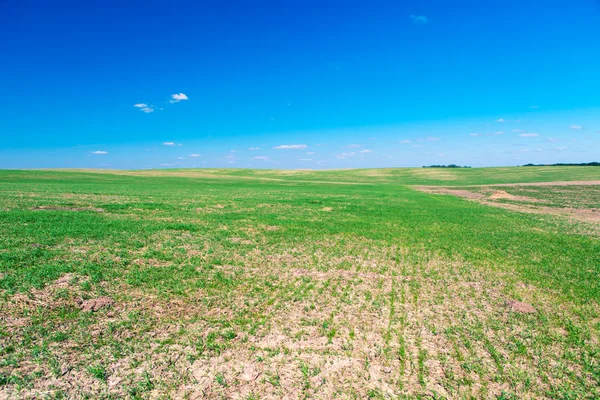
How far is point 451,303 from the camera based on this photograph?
350 inches

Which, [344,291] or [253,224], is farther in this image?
[253,224]

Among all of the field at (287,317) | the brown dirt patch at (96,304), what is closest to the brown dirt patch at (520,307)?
the field at (287,317)

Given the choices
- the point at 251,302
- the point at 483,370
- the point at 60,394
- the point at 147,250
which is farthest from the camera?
the point at 147,250

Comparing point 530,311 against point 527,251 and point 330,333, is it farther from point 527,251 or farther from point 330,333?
point 527,251

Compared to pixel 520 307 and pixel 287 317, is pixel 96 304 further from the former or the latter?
pixel 520 307

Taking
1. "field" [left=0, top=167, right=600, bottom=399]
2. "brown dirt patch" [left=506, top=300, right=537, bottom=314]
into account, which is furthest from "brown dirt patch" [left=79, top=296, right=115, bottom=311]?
"brown dirt patch" [left=506, top=300, right=537, bottom=314]

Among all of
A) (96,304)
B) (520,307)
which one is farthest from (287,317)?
(520,307)

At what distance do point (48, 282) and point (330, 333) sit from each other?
26.9 feet

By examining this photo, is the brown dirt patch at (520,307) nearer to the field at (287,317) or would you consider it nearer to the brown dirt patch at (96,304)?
the field at (287,317)

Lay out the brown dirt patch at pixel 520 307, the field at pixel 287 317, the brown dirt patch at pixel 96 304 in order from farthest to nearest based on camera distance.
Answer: the brown dirt patch at pixel 520 307, the brown dirt patch at pixel 96 304, the field at pixel 287 317

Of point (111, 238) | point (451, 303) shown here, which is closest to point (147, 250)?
point (111, 238)

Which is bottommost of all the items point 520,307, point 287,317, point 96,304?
point 520,307

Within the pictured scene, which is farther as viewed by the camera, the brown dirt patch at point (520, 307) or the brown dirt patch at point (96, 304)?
the brown dirt patch at point (520, 307)

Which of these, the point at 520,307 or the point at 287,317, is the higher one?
the point at 287,317
